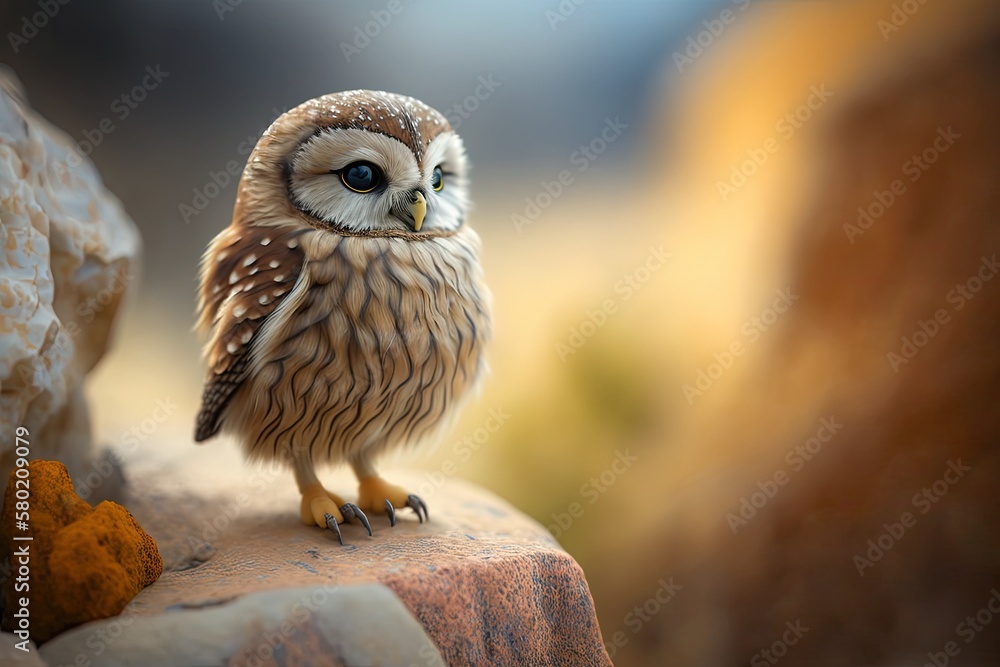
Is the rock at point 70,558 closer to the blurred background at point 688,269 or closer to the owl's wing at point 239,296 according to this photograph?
the owl's wing at point 239,296

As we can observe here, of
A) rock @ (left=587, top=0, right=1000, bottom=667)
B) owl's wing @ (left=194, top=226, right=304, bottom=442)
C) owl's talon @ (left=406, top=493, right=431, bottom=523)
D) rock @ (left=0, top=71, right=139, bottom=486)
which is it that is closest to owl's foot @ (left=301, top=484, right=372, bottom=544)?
owl's talon @ (left=406, top=493, right=431, bottom=523)

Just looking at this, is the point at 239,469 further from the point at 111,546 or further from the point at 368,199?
the point at 368,199

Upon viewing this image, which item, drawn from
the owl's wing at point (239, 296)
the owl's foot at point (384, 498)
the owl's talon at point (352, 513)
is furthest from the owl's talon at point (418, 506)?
the owl's wing at point (239, 296)

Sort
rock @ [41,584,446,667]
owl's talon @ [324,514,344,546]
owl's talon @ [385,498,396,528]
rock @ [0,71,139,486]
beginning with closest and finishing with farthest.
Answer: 1. rock @ [41,584,446,667]
2. rock @ [0,71,139,486]
3. owl's talon @ [324,514,344,546]
4. owl's talon @ [385,498,396,528]

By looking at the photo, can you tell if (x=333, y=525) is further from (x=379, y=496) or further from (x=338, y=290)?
(x=338, y=290)

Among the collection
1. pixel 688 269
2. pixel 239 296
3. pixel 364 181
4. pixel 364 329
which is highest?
pixel 688 269

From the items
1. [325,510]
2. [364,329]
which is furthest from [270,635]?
[364,329]

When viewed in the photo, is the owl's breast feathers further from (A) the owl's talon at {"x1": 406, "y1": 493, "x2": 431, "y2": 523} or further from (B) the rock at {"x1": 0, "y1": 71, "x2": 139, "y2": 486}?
(B) the rock at {"x1": 0, "y1": 71, "x2": 139, "y2": 486}
